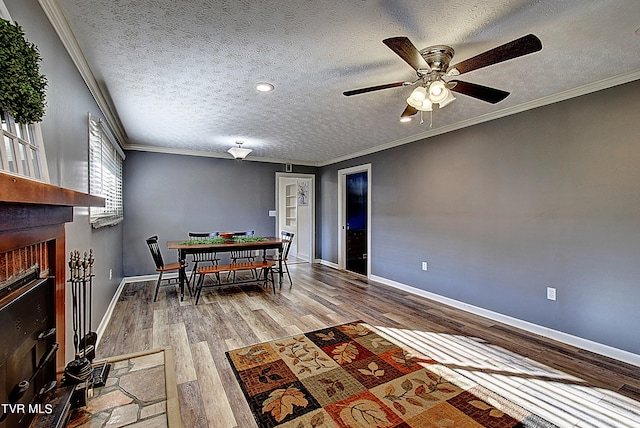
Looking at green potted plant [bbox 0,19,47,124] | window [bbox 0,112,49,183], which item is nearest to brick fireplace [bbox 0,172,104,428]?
window [bbox 0,112,49,183]

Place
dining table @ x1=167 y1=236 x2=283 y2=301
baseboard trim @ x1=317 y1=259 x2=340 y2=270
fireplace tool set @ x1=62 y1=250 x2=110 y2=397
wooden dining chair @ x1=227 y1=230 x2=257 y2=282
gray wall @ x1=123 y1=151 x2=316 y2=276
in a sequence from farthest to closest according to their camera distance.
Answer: baseboard trim @ x1=317 y1=259 x2=340 y2=270
wooden dining chair @ x1=227 y1=230 x2=257 y2=282
gray wall @ x1=123 y1=151 x2=316 y2=276
dining table @ x1=167 y1=236 x2=283 y2=301
fireplace tool set @ x1=62 y1=250 x2=110 y2=397

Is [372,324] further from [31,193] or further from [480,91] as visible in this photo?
[31,193]

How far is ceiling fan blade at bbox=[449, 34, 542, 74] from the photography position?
152cm

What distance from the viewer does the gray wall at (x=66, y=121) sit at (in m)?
1.51

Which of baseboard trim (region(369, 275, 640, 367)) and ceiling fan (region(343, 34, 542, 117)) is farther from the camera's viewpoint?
baseboard trim (region(369, 275, 640, 367))

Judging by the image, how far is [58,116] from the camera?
1.80 m

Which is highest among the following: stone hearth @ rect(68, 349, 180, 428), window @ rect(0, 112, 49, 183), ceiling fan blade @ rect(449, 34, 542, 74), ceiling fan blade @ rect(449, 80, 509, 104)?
ceiling fan blade @ rect(449, 34, 542, 74)

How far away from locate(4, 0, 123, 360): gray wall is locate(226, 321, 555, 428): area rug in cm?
139

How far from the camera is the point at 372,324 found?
323 cm

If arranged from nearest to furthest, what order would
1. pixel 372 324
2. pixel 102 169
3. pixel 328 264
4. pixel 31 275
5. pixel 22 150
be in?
1. pixel 22 150
2. pixel 31 275
3. pixel 102 169
4. pixel 372 324
5. pixel 328 264

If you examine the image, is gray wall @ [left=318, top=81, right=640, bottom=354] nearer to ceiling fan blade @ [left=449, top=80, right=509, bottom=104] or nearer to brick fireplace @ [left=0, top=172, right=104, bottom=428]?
ceiling fan blade @ [left=449, top=80, right=509, bottom=104]

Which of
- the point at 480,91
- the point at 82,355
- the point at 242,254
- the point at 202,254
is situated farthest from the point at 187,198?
Result: the point at 480,91

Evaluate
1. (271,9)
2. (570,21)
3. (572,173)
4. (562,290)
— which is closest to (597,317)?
(562,290)

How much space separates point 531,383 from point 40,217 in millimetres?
3082
